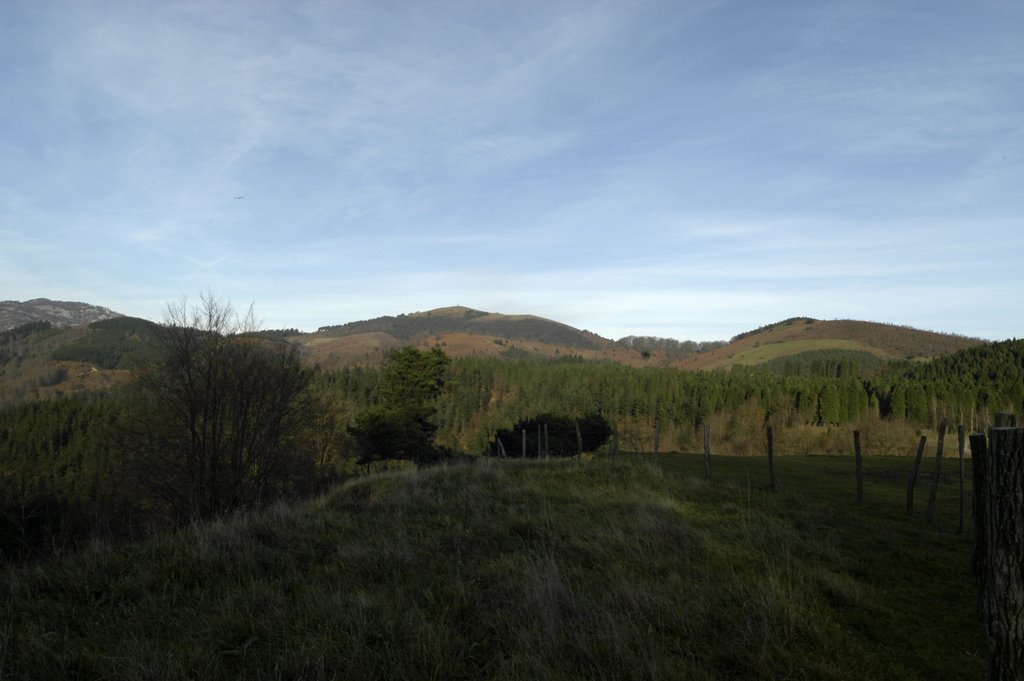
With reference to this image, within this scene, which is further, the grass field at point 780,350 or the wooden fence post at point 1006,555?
the grass field at point 780,350

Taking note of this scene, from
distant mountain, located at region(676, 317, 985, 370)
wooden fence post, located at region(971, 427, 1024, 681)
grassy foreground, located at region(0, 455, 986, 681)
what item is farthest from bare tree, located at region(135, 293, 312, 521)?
distant mountain, located at region(676, 317, 985, 370)

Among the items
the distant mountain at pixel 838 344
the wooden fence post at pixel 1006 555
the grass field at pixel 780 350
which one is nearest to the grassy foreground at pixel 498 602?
the wooden fence post at pixel 1006 555

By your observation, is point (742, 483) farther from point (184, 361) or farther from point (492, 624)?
point (184, 361)

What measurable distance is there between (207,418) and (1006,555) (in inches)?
993

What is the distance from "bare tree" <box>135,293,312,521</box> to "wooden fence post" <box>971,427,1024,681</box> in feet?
78.4

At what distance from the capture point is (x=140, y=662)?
12.1ft

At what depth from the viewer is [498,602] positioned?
502cm

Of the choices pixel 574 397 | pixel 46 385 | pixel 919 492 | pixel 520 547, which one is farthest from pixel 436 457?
pixel 46 385

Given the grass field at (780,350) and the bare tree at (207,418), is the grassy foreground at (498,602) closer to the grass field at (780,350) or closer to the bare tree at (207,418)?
the bare tree at (207,418)

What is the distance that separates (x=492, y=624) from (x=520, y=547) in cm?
252

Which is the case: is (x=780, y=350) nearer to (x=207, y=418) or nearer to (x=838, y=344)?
(x=838, y=344)

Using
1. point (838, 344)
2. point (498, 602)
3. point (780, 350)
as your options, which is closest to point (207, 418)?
point (498, 602)

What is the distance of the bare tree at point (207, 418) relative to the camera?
22531 mm

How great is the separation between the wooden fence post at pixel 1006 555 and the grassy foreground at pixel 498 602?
141 centimetres
